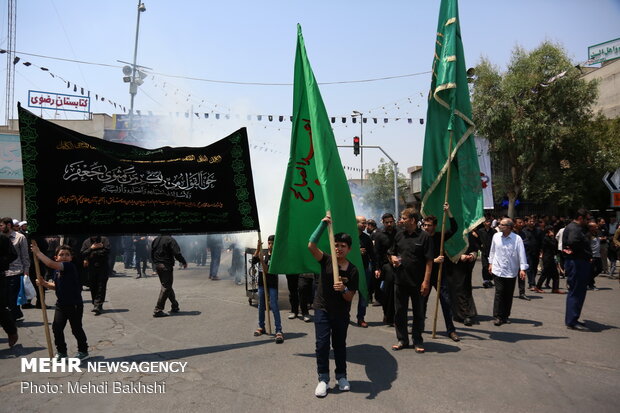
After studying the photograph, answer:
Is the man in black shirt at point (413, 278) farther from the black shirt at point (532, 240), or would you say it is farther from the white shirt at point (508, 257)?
the black shirt at point (532, 240)

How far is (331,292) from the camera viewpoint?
514 cm

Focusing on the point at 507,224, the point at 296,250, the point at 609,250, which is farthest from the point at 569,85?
the point at 296,250

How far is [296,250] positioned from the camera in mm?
6383

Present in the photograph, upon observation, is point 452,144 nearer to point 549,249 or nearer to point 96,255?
point 549,249

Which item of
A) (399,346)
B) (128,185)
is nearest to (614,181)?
(399,346)

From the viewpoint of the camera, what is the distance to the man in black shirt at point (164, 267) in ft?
31.0

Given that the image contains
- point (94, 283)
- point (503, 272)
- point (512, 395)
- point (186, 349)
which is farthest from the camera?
point (94, 283)

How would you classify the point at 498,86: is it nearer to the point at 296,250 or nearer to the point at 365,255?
the point at 365,255

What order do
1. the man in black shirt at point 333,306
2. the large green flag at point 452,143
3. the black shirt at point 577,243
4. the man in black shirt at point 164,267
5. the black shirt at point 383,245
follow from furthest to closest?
the man in black shirt at point 164,267
the black shirt at point 383,245
the black shirt at point 577,243
the large green flag at point 452,143
the man in black shirt at point 333,306

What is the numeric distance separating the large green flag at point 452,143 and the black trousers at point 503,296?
1.32 meters

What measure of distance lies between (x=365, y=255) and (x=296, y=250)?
8.48 ft

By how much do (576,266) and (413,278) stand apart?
10.3 ft

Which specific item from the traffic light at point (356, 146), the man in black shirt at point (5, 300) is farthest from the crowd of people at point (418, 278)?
the traffic light at point (356, 146)

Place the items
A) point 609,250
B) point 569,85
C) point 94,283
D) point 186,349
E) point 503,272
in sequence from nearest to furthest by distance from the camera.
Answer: point 186,349, point 503,272, point 94,283, point 609,250, point 569,85
